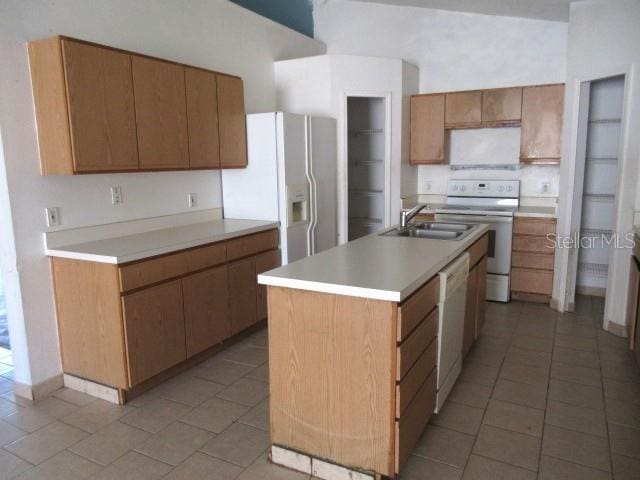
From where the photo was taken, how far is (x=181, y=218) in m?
3.82

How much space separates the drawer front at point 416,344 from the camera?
6.30ft

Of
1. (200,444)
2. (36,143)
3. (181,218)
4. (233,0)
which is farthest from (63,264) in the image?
(233,0)

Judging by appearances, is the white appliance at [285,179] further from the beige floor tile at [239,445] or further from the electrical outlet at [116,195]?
the beige floor tile at [239,445]

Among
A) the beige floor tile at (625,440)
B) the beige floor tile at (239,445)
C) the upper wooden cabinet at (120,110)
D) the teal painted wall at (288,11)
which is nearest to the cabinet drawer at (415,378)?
the beige floor tile at (239,445)

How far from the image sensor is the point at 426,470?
216cm

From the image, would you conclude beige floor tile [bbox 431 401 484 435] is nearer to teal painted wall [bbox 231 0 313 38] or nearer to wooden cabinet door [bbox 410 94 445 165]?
wooden cabinet door [bbox 410 94 445 165]

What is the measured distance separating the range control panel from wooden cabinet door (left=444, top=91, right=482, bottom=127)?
25.4 inches

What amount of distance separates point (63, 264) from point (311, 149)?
2.29 m

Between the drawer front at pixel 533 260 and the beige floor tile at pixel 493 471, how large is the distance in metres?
2.69

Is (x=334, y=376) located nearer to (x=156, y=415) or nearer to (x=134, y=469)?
(x=134, y=469)

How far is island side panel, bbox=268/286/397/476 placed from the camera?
75.7 inches

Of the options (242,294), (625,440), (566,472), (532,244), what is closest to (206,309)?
(242,294)

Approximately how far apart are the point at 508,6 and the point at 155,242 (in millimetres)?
3750

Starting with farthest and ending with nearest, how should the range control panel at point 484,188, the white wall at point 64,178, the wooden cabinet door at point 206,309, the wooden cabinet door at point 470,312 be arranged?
the range control panel at point 484,188
the wooden cabinet door at point 206,309
the wooden cabinet door at point 470,312
the white wall at point 64,178
